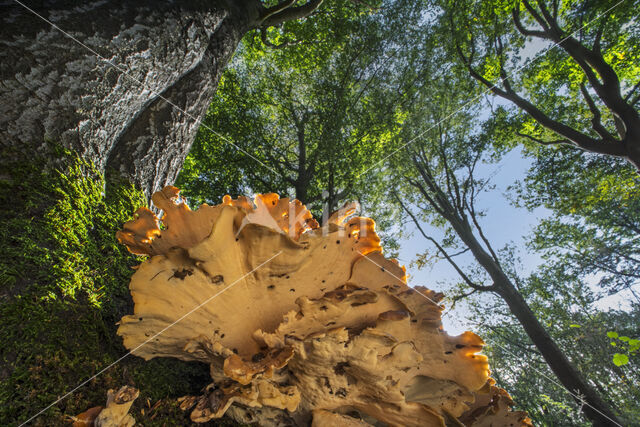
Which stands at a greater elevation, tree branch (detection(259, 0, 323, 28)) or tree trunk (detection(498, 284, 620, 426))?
tree branch (detection(259, 0, 323, 28))

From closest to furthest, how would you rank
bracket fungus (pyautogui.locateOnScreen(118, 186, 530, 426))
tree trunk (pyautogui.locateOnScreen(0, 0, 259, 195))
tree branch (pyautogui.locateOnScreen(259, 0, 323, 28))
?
1. bracket fungus (pyautogui.locateOnScreen(118, 186, 530, 426))
2. tree trunk (pyautogui.locateOnScreen(0, 0, 259, 195))
3. tree branch (pyautogui.locateOnScreen(259, 0, 323, 28))

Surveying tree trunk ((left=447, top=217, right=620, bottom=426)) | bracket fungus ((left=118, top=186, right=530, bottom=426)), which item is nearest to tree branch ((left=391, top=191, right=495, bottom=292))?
tree trunk ((left=447, top=217, right=620, bottom=426))

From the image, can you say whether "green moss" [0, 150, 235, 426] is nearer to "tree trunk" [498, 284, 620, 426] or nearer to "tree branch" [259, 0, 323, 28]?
"tree branch" [259, 0, 323, 28]

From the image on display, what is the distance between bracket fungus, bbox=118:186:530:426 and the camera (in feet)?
3.22

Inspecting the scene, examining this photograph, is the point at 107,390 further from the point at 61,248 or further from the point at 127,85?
the point at 127,85

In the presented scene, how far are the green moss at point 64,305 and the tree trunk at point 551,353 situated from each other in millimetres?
6407

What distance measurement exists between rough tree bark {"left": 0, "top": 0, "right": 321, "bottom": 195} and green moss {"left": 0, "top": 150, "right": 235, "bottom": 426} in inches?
8.7

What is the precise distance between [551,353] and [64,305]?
842cm

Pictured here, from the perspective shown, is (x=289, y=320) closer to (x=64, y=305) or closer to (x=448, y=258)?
(x=64, y=305)

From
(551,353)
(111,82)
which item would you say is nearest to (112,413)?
(111,82)

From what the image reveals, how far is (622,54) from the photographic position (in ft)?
26.9

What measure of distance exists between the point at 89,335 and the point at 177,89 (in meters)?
2.12

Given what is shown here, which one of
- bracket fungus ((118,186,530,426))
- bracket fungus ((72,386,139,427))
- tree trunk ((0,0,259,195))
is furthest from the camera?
tree trunk ((0,0,259,195))

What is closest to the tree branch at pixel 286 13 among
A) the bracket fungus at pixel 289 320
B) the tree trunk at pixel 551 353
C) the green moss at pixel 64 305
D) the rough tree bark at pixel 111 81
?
the rough tree bark at pixel 111 81
